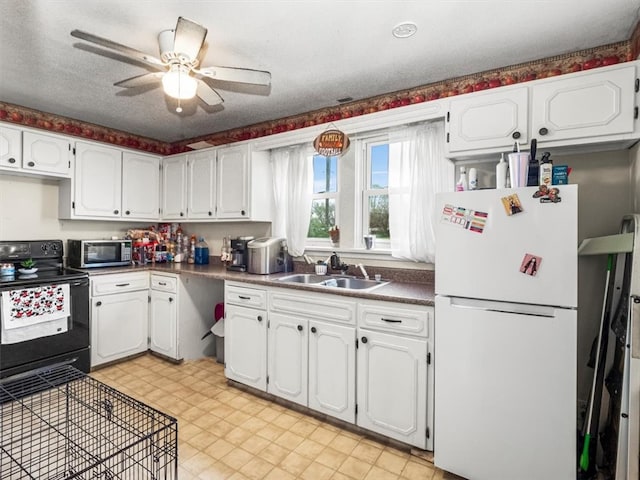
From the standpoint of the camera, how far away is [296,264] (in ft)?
10.4

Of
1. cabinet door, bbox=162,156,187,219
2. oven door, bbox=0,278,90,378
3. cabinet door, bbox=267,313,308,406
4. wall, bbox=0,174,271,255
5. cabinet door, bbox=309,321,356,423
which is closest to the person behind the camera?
cabinet door, bbox=309,321,356,423

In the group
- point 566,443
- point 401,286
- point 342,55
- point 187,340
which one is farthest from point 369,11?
point 187,340

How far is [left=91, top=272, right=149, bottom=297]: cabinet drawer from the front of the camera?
3.03 meters

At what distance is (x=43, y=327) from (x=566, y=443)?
350 centimetres

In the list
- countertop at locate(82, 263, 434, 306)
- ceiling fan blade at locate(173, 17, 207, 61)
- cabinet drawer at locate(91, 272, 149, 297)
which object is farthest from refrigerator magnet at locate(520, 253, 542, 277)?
cabinet drawer at locate(91, 272, 149, 297)

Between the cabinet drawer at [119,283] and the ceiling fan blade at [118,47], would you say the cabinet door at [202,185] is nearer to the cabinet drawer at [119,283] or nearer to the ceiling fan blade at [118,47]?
the cabinet drawer at [119,283]

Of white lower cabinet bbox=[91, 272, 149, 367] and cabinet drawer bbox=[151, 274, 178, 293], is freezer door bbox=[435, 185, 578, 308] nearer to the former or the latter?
cabinet drawer bbox=[151, 274, 178, 293]

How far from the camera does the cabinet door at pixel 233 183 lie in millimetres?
3207

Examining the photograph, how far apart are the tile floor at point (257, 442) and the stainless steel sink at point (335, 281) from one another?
0.95m

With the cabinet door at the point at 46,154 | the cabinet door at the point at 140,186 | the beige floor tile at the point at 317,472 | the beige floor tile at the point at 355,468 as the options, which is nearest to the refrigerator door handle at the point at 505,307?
the beige floor tile at the point at 355,468

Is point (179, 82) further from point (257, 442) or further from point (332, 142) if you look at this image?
point (257, 442)

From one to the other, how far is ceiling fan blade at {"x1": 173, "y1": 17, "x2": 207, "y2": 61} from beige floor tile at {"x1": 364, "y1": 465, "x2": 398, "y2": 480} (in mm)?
2397

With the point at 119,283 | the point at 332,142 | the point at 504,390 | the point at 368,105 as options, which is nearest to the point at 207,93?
the point at 332,142

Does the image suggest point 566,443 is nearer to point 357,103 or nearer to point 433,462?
point 433,462
